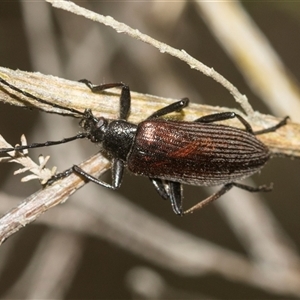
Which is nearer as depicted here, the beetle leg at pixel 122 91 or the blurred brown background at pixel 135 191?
the beetle leg at pixel 122 91

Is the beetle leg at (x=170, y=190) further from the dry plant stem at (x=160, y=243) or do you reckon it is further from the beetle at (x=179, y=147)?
the dry plant stem at (x=160, y=243)

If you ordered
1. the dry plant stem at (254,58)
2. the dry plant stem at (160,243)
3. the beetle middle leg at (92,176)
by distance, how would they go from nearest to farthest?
the beetle middle leg at (92,176) < the dry plant stem at (254,58) < the dry plant stem at (160,243)

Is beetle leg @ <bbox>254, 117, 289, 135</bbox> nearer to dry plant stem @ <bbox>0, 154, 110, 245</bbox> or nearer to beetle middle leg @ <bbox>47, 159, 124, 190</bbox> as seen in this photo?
beetle middle leg @ <bbox>47, 159, 124, 190</bbox>

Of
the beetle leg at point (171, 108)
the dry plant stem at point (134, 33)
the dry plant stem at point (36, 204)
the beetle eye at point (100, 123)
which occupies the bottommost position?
the dry plant stem at point (36, 204)

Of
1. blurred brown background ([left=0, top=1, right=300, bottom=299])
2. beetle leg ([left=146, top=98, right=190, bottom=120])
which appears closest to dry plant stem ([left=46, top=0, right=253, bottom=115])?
beetle leg ([left=146, top=98, right=190, bottom=120])

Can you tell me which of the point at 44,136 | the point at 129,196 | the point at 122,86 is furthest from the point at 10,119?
the point at 122,86

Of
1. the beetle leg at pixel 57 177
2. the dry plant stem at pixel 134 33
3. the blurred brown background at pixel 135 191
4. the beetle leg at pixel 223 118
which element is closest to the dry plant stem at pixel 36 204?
the beetle leg at pixel 57 177
